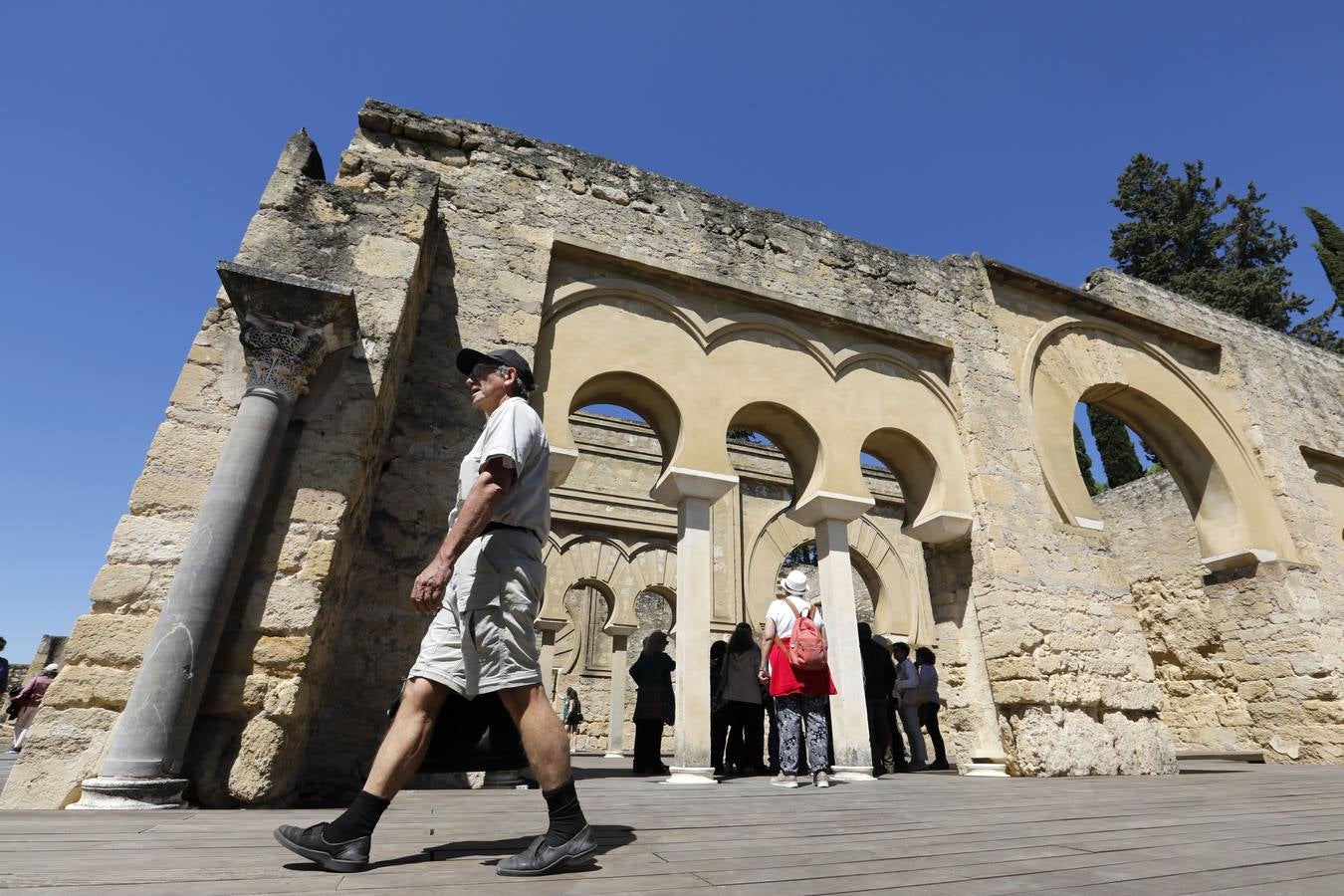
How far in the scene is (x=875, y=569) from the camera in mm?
12891

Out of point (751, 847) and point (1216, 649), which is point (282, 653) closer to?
point (751, 847)

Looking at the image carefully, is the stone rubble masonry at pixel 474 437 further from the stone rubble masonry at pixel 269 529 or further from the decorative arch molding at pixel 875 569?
the decorative arch molding at pixel 875 569

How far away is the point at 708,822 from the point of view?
265 cm

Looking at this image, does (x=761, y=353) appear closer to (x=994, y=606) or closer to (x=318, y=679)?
(x=994, y=606)

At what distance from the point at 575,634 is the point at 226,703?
37.1ft

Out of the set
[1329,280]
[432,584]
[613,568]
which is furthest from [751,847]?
[1329,280]

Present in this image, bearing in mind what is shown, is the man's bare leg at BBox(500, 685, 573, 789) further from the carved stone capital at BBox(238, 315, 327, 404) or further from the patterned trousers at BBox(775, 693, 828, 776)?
the patterned trousers at BBox(775, 693, 828, 776)

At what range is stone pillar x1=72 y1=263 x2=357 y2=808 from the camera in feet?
9.16

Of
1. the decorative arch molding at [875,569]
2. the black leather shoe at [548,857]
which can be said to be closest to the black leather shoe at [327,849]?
the black leather shoe at [548,857]

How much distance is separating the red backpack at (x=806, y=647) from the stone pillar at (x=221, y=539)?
3.08 metres

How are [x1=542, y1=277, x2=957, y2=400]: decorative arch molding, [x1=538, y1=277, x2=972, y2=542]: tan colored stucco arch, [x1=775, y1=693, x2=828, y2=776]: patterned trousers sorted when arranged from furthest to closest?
[x1=542, y1=277, x2=957, y2=400]: decorative arch molding, [x1=538, y1=277, x2=972, y2=542]: tan colored stucco arch, [x1=775, y1=693, x2=828, y2=776]: patterned trousers

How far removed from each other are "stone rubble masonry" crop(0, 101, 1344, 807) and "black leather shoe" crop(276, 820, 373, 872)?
1634mm

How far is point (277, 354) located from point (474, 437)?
4.63ft

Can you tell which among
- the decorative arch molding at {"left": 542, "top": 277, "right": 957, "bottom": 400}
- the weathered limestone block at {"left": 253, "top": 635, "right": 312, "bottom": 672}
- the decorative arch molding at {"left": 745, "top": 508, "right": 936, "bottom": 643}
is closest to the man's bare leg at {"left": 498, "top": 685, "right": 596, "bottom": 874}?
the weathered limestone block at {"left": 253, "top": 635, "right": 312, "bottom": 672}
